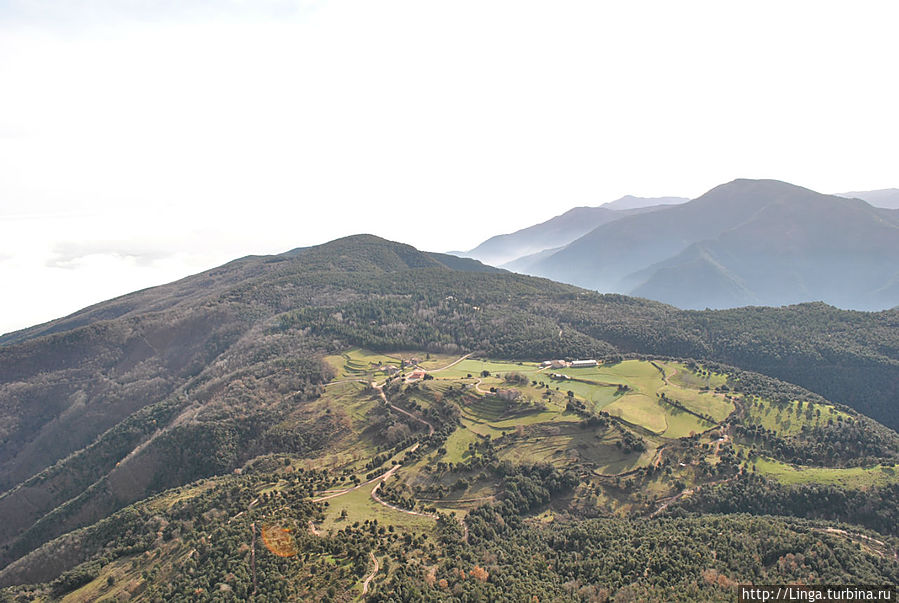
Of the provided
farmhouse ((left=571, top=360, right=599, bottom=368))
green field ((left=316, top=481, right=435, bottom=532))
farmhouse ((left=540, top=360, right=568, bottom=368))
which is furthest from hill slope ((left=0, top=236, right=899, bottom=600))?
green field ((left=316, top=481, right=435, bottom=532))

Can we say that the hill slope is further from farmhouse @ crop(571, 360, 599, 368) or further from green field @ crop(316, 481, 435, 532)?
green field @ crop(316, 481, 435, 532)

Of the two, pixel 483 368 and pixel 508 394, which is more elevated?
pixel 483 368

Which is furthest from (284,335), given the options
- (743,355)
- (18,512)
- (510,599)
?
(743,355)

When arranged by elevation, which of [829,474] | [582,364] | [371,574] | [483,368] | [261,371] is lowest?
[829,474]

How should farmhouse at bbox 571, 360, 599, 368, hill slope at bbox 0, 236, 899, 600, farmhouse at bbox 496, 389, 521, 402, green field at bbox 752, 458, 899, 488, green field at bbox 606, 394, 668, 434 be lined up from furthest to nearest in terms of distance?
farmhouse at bbox 571, 360, 599, 368, farmhouse at bbox 496, 389, 521, 402, hill slope at bbox 0, 236, 899, 600, green field at bbox 606, 394, 668, 434, green field at bbox 752, 458, 899, 488

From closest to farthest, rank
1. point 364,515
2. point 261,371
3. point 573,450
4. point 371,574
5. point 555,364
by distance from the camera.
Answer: point 371,574 → point 364,515 → point 573,450 → point 261,371 → point 555,364

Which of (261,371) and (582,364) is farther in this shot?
(582,364)

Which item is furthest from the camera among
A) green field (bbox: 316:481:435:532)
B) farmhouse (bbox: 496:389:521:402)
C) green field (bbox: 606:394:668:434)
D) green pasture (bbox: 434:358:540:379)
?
green pasture (bbox: 434:358:540:379)

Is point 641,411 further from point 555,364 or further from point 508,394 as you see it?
point 555,364

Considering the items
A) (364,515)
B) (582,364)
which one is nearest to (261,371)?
(364,515)

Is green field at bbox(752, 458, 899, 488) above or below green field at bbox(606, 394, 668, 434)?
below

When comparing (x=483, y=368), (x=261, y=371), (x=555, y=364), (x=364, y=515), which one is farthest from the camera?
(x=555, y=364)

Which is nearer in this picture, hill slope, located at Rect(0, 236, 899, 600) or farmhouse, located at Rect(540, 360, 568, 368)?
hill slope, located at Rect(0, 236, 899, 600)
